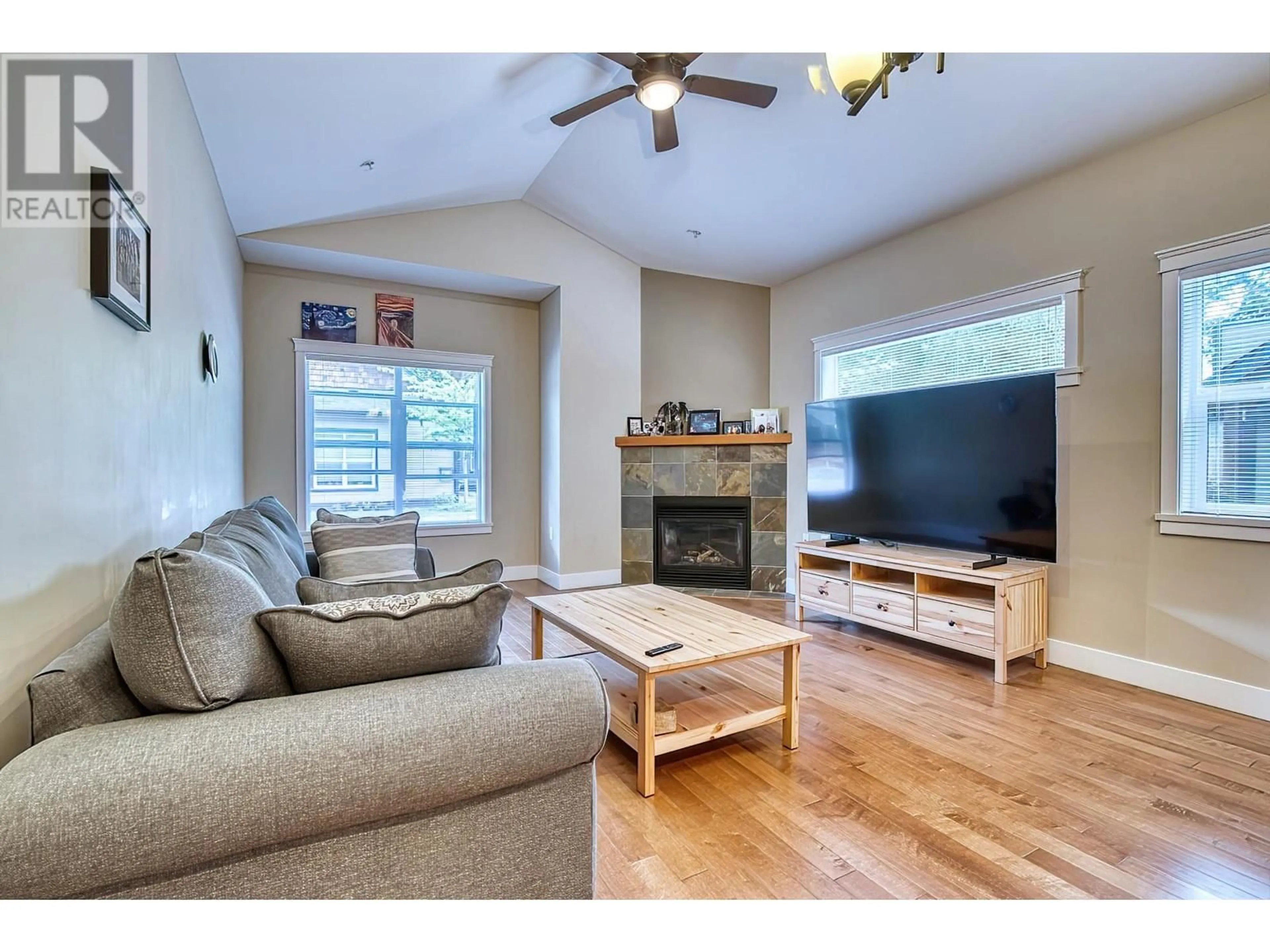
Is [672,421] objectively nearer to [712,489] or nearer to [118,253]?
[712,489]

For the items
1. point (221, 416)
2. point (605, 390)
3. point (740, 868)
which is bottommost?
point (740, 868)

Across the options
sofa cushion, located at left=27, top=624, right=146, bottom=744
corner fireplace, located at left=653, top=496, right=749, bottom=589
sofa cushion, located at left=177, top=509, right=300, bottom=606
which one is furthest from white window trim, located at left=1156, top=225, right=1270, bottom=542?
sofa cushion, located at left=27, top=624, right=146, bottom=744

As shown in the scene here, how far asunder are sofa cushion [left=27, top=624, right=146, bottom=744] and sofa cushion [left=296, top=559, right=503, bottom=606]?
0.35m

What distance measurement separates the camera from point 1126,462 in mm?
2959

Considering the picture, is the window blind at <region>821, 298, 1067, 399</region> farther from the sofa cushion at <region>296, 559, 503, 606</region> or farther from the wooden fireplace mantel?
the sofa cushion at <region>296, 559, 503, 606</region>

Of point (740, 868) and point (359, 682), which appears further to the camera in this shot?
point (740, 868)

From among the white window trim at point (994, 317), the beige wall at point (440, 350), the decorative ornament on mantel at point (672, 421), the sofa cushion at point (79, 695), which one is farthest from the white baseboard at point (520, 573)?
the sofa cushion at point (79, 695)

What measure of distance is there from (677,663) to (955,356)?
10.1 ft

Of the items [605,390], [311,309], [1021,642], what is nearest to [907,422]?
[1021,642]

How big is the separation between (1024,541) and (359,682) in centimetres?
323

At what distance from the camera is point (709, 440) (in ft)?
16.9

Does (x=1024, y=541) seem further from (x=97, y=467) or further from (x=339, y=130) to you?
(x=339, y=130)

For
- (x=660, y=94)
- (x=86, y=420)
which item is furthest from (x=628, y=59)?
(x=86, y=420)
